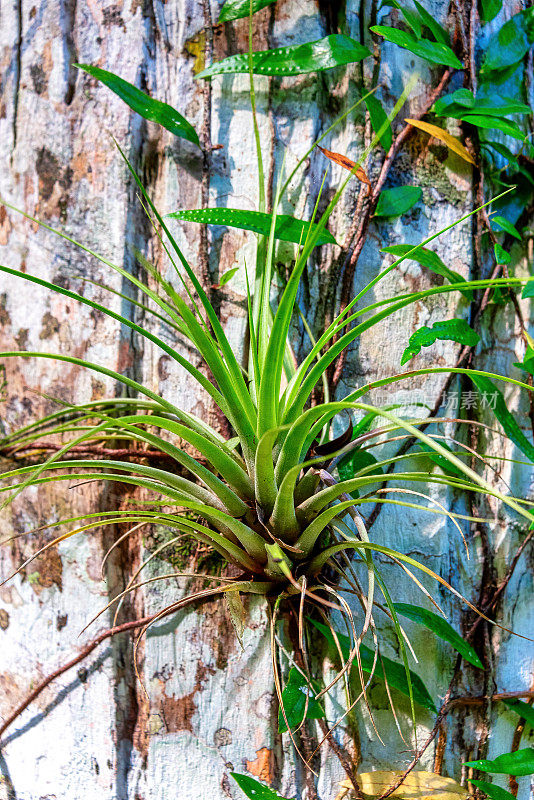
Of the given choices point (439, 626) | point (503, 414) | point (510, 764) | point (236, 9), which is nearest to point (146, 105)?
point (236, 9)

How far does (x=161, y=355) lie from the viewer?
0.90m

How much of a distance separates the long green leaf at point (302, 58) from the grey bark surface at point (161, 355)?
50 mm

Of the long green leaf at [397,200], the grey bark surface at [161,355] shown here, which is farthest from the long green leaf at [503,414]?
the long green leaf at [397,200]

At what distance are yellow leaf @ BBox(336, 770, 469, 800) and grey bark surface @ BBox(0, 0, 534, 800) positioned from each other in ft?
0.07

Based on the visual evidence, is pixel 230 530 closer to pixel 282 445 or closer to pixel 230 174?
pixel 282 445

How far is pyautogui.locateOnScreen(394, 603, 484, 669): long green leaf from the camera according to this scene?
2.59 ft

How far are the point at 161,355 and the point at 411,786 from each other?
2.59 feet

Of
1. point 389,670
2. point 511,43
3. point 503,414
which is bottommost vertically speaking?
point 389,670

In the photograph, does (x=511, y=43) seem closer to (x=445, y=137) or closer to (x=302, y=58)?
(x=445, y=137)

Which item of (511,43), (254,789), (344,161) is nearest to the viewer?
(254,789)

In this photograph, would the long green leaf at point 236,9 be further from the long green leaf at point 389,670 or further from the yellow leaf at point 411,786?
the yellow leaf at point 411,786

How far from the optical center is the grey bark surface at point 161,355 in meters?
0.82

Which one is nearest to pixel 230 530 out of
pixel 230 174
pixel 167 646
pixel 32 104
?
pixel 167 646

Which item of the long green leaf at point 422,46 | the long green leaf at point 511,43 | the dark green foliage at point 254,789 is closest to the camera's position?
the dark green foliage at point 254,789
